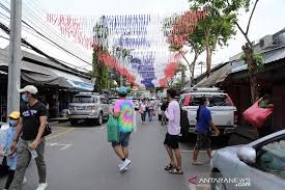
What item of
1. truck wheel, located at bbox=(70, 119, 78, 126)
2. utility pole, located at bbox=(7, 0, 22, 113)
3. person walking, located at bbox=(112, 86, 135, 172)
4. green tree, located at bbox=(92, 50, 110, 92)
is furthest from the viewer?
green tree, located at bbox=(92, 50, 110, 92)

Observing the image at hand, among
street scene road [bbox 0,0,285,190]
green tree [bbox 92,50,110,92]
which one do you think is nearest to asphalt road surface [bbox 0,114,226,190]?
street scene road [bbox 0,0,285,190]

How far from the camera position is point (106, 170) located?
10805mm

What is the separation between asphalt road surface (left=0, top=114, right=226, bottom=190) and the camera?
9094mm

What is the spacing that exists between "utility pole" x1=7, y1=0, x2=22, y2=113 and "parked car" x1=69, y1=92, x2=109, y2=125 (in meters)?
13.3

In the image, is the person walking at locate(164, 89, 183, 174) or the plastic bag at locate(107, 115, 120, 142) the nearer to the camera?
the person walking at locate(164, 89, 183, 174)

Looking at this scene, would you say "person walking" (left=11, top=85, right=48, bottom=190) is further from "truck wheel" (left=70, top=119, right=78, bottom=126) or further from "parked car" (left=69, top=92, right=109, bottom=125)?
"truck wheel" (left=70, top=119, right=78, bottom=126)

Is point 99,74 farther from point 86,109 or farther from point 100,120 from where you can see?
point 86,109

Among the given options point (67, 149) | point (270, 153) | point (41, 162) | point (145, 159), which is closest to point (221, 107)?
point (145, 159)

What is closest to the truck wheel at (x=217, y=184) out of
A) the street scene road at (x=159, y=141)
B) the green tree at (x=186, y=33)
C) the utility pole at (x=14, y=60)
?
the street scene road at (x=159, y=141)

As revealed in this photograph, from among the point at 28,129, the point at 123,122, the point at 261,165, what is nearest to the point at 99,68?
the point at 123,122

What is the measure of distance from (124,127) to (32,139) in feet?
11.6

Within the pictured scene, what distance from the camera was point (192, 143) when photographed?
1727 centimetres

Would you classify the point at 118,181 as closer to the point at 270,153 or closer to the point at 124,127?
the point at 124,127

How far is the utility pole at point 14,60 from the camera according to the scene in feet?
45.3
